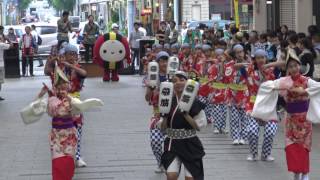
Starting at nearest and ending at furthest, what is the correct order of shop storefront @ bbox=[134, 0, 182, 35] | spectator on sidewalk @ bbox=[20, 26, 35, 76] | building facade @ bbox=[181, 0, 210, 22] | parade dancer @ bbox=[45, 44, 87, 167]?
1. parade dancer @ bbox=[45, 44, 87, 167]
2. spectator on sidewalk @ bbox=[20, 26, 35, 76]
3. shop storefront @ bbox=[134, 0, 182, 35]
4. building facade @ bbox=[181, 0, 210, 22]

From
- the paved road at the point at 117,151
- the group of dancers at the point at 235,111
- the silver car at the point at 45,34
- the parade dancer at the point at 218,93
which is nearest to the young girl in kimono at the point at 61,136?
the group of dancers at the point at 235,111

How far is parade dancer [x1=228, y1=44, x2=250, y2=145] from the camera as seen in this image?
1168 centimetres

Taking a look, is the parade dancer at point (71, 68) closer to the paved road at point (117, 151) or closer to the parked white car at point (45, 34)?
the paved road at point (117, 151)

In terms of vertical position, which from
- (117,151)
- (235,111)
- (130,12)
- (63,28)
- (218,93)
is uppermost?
(130,12)

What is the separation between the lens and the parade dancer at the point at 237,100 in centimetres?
1168

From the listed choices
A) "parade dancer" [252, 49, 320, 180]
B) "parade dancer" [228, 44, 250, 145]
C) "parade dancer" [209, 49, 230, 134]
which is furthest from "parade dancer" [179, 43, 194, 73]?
"parade dancer" [252, 49, 320, 180]

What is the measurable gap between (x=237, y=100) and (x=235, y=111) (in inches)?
9.3

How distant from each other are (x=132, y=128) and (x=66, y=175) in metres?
5.68

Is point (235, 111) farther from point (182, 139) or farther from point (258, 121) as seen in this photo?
point (182, 139)

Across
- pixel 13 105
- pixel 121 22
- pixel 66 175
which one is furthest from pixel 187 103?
pixel 121 22

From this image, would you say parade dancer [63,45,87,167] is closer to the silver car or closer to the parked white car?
the parked white car

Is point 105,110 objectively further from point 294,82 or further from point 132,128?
point 294,82

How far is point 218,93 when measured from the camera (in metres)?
13.2

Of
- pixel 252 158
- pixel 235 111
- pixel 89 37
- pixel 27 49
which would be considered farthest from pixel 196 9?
pixel 252 158
